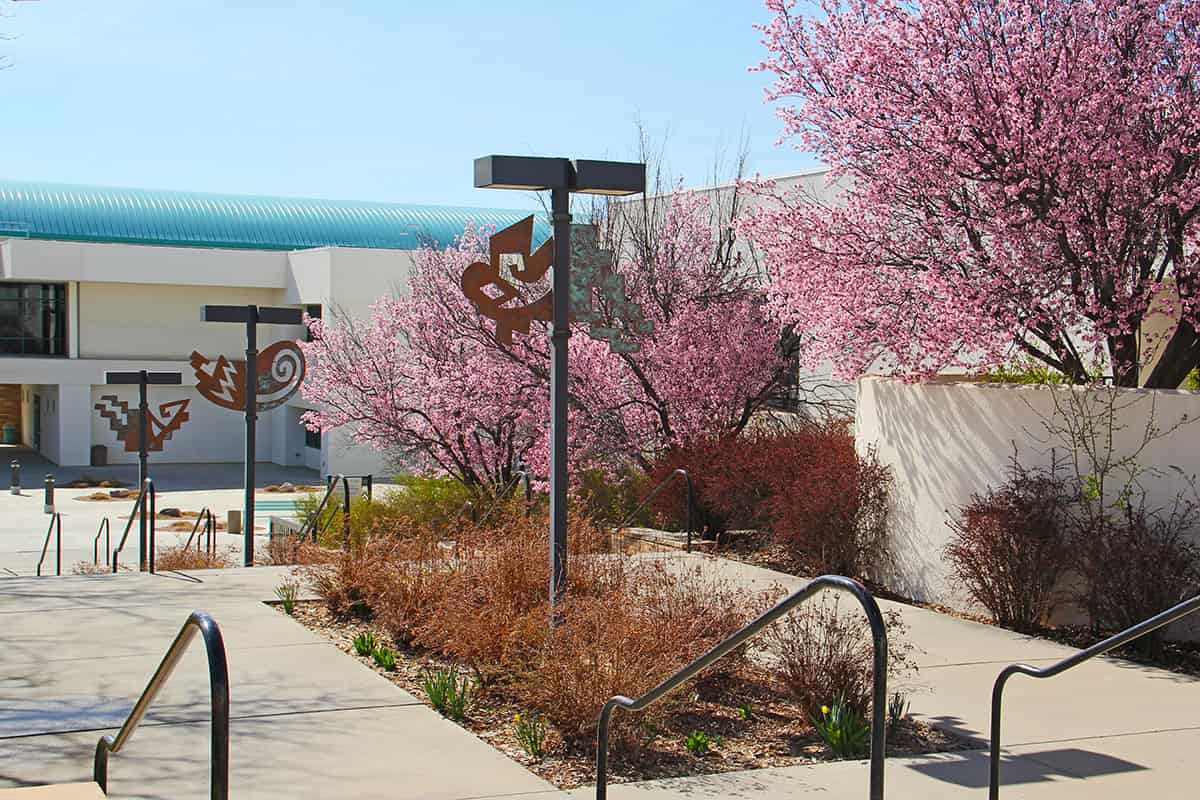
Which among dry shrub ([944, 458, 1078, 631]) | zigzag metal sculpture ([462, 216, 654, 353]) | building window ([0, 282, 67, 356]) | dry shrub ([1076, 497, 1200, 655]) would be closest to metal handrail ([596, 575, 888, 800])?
zigzag metal sculpture ([462, 216, 654, 353])

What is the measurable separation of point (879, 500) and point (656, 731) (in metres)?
5.98

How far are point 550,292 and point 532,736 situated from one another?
341cm

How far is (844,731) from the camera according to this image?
23.0ft

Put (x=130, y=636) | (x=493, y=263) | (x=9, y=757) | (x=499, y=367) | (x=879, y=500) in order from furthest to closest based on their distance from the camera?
(x=499, y=367) < (x=879, y=500) < (x=130, y=636) < (x=493, y=263) < (x=9, y=757)

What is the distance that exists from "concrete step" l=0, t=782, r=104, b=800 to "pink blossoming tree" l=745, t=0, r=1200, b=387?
8181 mm

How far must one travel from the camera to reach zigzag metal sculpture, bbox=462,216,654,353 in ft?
29.4

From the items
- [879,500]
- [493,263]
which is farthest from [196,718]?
[879,500]

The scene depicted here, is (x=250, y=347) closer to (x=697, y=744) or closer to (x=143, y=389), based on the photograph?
(x=143, y=389)

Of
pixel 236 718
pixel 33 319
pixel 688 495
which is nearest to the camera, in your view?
pixel 236 718

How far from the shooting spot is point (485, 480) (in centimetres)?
2238

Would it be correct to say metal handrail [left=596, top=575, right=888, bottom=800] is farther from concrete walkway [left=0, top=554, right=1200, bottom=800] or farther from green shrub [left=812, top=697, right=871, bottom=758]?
green shrub [left=812, top=697, right=871, bottom=758]

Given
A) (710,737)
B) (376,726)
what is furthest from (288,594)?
(710,737)

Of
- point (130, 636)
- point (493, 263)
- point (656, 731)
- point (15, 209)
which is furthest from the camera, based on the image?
point (15, 209)

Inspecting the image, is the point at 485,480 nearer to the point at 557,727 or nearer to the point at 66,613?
the point at 66,613
